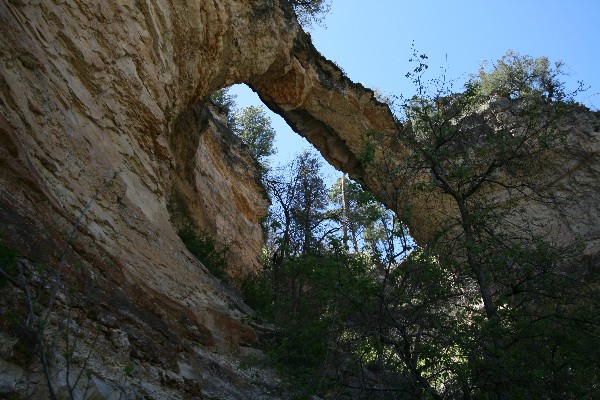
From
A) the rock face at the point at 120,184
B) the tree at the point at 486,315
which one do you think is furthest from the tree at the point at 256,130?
the tree at the point at 486,315

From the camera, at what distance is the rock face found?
13.2 ft

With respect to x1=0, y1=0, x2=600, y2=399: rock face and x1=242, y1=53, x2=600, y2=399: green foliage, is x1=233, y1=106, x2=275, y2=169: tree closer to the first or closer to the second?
x1=0, y1=0, x2=600, y2=399: rock face

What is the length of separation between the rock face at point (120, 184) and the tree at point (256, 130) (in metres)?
12.6

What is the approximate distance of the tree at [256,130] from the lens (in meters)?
25.5

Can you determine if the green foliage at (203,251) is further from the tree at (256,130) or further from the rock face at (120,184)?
the tree at (256,130)

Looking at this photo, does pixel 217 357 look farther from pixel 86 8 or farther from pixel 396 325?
pixel 86 8

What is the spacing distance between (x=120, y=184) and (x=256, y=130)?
793 inches

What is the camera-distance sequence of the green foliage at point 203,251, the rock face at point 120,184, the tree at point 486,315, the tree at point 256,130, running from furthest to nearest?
the tree at point 256,130 < the green foliage at point 203,251 < the tree at point 486,315 < the rock face at point 120,184

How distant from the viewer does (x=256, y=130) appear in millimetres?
26688

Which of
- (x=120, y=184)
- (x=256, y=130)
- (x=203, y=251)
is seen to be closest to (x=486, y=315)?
(x=120, y=184)

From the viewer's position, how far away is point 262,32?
12188mm

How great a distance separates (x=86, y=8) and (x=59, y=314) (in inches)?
188

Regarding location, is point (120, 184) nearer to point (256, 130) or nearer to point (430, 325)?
point (430, 325)

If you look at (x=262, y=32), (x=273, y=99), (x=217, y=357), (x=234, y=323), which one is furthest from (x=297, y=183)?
(x=217, y=357)
